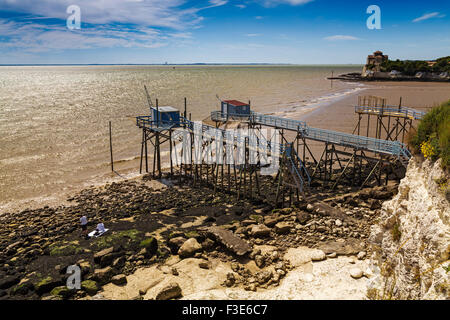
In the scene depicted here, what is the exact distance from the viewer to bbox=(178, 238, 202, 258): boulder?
14.9 meters

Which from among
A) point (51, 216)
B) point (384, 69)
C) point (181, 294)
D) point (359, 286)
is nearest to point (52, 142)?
point (51, 216)

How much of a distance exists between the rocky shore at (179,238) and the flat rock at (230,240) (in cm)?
5

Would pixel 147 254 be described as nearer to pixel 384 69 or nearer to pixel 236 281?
pixel 236 281

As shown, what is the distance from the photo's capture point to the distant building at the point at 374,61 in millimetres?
119256

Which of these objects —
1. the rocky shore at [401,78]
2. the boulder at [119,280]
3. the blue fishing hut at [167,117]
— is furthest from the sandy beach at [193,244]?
the rocky shore at [401,78]

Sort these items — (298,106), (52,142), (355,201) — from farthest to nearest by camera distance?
(298,106) < (52,142) < (355,201)

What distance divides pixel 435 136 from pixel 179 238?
11319 mm

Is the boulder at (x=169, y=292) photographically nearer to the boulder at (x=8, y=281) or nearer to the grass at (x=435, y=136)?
the boulder at (x=8, y=281)

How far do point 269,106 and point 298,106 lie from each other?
5.65 meters

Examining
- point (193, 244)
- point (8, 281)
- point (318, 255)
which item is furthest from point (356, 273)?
point (8, 281)

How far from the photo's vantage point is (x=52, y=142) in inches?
1587

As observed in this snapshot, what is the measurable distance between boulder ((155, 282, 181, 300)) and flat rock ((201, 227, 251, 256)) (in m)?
3.25
